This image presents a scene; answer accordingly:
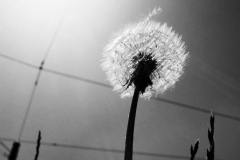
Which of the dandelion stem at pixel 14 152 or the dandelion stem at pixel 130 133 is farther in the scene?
the dandelion stem at pixel 130 133

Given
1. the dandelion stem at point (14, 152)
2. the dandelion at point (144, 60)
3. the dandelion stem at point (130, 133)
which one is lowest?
the dandelion stem at point (14, 152)

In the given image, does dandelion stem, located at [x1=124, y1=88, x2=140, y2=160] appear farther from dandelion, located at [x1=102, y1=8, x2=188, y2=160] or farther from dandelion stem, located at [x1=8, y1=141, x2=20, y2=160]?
dandelion stem, located at [x1=8, y1=141, x2=20, y2=160]

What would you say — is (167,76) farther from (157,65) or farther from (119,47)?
(119,47)

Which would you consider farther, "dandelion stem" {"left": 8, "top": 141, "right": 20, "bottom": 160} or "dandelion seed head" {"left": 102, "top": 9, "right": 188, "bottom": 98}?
"dandelion seed head" {"left": 102, "top": 9, "right": 188, "bottom": 98}

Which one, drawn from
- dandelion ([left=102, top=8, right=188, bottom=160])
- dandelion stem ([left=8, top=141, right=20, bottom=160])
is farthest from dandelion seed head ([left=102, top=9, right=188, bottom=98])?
dandelion stem ([left=8, top=141, right=20, bottom=160])

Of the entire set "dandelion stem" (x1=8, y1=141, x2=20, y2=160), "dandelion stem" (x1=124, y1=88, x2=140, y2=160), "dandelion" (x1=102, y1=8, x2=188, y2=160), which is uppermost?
"dandelion" (x1=102, y1=8, x2=188, y2=160)

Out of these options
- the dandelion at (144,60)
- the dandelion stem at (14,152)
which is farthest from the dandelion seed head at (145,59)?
the dandelion stem at (14,152)

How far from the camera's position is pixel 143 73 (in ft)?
37.2

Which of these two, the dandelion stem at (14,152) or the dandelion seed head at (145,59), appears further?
the dandelion seed head at (145,59)

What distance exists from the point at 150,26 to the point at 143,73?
302 centimetres

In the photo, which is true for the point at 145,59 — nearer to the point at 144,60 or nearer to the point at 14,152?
the point at 144,60

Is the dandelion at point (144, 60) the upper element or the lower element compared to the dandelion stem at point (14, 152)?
upper

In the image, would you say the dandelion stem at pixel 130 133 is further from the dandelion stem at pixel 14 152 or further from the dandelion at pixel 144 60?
the dandelion stem at pixel 14 152

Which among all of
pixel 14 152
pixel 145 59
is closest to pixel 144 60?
pixel 145 59
